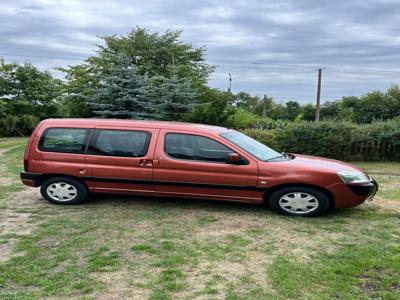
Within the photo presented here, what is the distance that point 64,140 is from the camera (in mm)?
7602

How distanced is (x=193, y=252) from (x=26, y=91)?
1318 inches

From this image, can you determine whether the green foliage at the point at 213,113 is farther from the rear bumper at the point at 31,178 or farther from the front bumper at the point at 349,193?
the front bumper at the point at 349,193

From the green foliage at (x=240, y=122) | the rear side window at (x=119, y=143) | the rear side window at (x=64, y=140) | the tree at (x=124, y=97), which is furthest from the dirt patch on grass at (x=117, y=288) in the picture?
the green foliage at (x=240, y=122)

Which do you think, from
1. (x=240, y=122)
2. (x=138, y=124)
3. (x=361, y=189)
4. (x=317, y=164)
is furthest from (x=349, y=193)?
(x=240, y=122)

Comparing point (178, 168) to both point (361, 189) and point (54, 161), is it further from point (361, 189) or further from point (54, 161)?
point (361, 189)

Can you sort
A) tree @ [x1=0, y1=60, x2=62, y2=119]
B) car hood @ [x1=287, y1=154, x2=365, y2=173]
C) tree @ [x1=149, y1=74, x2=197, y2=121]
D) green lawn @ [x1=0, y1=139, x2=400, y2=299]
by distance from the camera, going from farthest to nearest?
tree @ [x1=0, y1=60, x2=62, y2=119], tree @ [x1=149, y1=74, x2=197, y2=121], car hood @ [x1=287, y1=154, x2=365, y2=173], green lawn @ [x1=0, y1=139, x2=400, y2=299]

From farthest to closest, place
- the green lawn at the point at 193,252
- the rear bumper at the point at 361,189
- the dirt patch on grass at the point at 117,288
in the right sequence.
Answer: the rear bumper at the point at 361,189, the green lawn at the point at 193,252, the dirt patch on grass at the point at 117,288

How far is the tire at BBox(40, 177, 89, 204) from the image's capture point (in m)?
7.54

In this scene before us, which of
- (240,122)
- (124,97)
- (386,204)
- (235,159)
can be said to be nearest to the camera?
(235,159)

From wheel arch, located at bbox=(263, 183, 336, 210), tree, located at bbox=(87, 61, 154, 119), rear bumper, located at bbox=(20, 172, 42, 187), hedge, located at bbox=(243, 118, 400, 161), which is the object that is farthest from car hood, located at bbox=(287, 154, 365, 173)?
tree, located at bbox=(87, 61, 154, 119)

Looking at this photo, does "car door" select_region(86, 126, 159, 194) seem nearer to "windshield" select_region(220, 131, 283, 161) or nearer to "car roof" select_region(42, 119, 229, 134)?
"car roof" select_region(42, 119, 229, 134)

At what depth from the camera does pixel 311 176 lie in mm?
6699

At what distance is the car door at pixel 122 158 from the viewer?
23.6 feet

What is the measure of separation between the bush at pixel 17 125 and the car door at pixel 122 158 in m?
27.7
